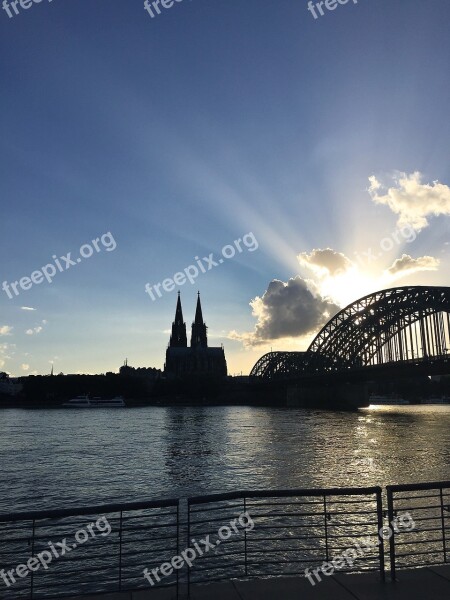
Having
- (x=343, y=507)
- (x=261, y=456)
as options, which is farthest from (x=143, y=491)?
(x=261, y=456)

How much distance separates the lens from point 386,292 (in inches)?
3903

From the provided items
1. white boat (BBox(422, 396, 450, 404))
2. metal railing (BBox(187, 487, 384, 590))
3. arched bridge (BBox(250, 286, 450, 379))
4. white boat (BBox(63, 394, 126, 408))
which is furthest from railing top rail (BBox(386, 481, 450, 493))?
white boat (BBox(422, 396, 450, 404))

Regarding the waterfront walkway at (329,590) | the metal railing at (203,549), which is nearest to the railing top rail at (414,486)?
the waterfront walkway at (329,590)

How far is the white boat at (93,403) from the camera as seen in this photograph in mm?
135875

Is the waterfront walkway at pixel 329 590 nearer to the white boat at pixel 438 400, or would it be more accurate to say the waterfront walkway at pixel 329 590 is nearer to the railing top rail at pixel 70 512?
the railing top rail at pixel 70 512

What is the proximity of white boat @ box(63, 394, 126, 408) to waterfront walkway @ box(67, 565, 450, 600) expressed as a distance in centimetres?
13601

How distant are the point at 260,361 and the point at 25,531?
182 m

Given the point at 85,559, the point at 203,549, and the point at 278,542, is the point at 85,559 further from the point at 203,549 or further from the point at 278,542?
the point at 278,542

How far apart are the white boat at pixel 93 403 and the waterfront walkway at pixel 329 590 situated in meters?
136

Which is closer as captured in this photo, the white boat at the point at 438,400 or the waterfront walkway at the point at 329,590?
the waterfront walkway at the point at 329,590

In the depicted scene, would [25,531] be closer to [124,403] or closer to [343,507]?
[343,507]

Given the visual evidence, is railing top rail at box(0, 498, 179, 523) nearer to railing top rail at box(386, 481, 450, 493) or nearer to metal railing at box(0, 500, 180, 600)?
railing top rail at box(386, 481, 450, 493)

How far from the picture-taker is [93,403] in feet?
458

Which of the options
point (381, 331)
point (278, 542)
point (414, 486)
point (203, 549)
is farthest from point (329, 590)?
point (381, 331)
